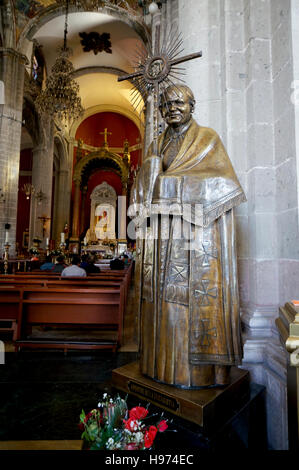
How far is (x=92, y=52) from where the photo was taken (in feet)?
45.5

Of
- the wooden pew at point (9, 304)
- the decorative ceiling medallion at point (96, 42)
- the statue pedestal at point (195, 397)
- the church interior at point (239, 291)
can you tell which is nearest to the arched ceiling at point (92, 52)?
the decorative ceiling medallion at point (96, 42)

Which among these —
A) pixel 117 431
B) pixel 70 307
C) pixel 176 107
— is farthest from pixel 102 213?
pixel 117 431

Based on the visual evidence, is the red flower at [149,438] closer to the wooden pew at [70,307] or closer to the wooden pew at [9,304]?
the wooden pew at [70,307]

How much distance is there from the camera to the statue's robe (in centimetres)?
161

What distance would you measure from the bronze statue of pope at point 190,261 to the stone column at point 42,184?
11826mm

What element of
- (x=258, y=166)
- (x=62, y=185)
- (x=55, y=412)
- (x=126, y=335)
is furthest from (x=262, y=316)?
(x=62, y=185)

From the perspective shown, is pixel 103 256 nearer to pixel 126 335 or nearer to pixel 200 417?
pixel 126 335

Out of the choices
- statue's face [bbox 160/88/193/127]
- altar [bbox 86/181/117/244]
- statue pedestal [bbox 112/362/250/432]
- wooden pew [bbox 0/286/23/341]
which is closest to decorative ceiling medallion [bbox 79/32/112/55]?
altar [bbox 86/181/117/244]

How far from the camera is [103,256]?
14992 millimetres

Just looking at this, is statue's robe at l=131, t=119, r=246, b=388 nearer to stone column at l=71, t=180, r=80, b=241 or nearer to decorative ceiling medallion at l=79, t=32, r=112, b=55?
decorative ceiling medallion at l=79, t=32, r=112, b=55

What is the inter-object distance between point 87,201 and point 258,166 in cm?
1779

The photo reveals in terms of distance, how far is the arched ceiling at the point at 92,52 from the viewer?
465 inches

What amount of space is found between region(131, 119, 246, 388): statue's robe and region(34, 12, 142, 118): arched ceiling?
1106cm

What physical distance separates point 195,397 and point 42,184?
12877mm
